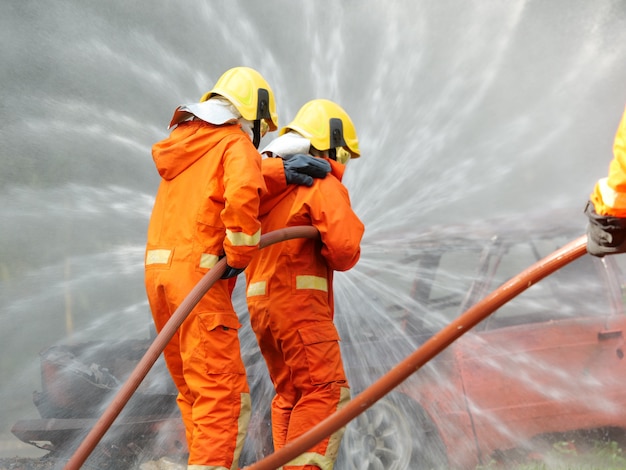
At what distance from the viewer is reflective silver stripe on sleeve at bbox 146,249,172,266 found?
4.02m

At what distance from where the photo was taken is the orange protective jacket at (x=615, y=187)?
230cm

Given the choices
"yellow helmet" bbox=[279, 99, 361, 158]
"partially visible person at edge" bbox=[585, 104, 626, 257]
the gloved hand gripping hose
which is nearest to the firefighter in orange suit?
the gloved hand gripping hose

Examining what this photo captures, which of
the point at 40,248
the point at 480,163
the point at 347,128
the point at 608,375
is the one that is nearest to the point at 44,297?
the point at 40,248

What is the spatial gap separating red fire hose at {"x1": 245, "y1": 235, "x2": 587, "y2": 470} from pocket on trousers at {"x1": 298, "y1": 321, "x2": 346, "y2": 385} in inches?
33.6

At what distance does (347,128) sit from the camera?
4977 millimetres

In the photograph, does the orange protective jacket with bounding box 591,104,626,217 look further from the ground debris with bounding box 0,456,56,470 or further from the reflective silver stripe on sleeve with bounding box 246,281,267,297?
the ground debris with bounding box 0,456,56,470

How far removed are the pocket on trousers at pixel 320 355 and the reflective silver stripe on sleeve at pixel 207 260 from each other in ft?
2.02

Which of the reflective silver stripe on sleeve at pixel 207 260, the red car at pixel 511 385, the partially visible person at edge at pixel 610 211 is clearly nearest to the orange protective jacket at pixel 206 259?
the reflective silver stripe on sleeve at pixel 207 260

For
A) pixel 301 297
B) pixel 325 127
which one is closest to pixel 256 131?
pixel 325 127

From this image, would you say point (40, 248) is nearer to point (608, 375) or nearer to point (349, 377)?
point (349, 377)

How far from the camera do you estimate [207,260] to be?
4.00 meters

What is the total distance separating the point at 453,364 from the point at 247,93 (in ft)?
7.05

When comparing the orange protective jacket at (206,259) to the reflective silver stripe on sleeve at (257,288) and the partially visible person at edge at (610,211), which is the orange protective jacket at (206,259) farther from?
the partially visible person at edge at (610,211)

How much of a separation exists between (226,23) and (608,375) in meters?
4.61
